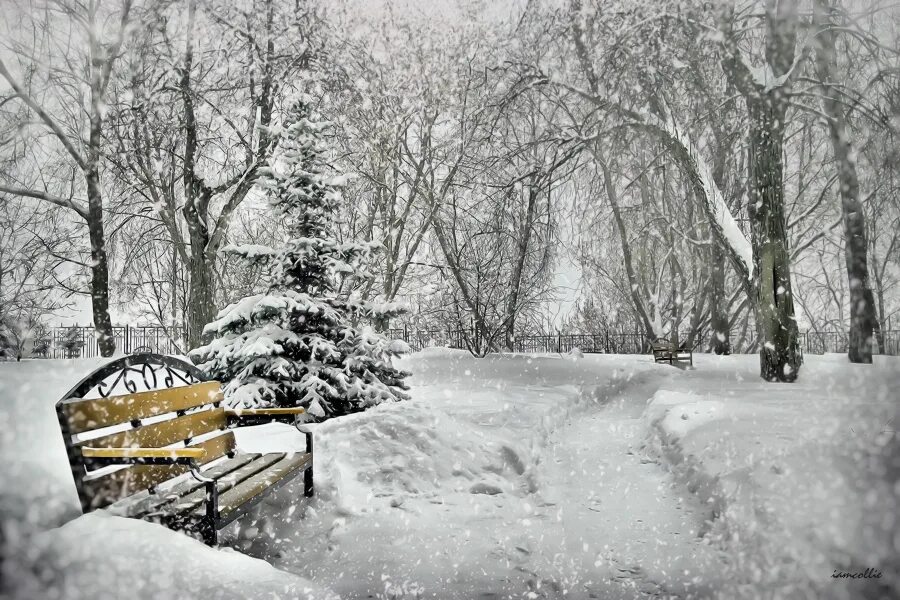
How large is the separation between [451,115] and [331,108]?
3.17 meters

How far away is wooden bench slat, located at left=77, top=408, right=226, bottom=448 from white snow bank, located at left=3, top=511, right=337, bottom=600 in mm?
431

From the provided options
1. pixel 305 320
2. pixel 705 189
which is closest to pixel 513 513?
pixel 305 320

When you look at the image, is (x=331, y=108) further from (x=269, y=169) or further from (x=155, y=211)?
(x=269, y=169)

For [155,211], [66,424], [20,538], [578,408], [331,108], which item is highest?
[331,108]

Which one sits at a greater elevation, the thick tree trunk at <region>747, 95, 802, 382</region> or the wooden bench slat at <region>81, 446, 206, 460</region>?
the thick tree trunk at <region>747, 95, 802, 382</region>

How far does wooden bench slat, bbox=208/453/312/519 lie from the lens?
110 inches

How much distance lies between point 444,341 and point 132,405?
17592mm

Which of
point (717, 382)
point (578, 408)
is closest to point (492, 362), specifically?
point (578, 408)

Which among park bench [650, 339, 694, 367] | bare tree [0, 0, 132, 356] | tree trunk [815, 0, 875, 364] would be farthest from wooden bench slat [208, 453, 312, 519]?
park bench [650, 339, 694, 367]

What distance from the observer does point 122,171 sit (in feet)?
21.6

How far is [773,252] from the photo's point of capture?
723 centimetres

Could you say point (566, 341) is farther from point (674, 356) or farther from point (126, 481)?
point (126, 481)

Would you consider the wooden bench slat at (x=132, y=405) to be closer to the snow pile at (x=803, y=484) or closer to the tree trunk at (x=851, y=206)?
the snow pile at (x=803, y=484)

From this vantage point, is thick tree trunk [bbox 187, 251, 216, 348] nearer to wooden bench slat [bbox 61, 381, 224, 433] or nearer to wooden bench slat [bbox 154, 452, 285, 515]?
wooden bench slat [bbox 61, 381, 224, 433]
